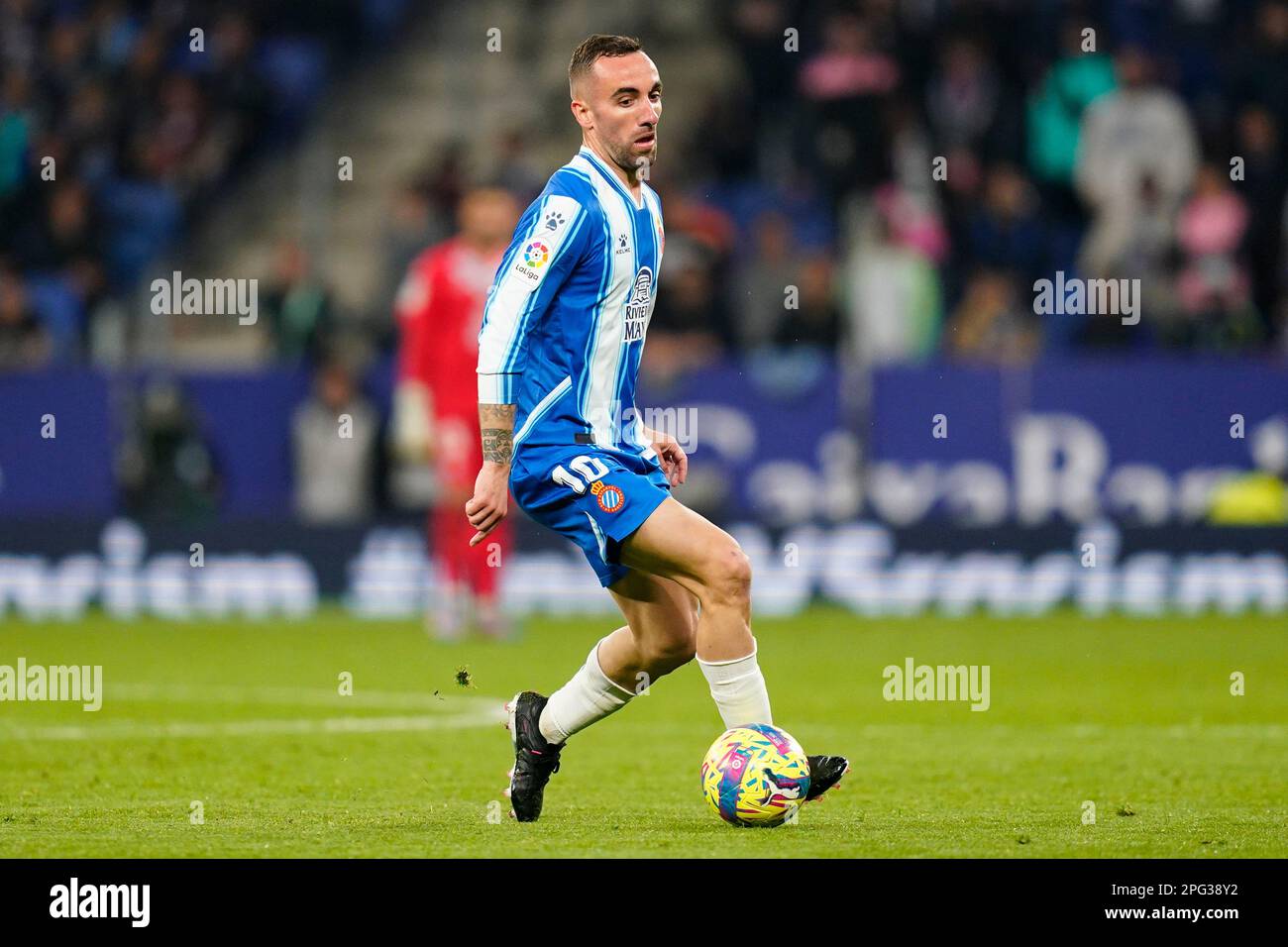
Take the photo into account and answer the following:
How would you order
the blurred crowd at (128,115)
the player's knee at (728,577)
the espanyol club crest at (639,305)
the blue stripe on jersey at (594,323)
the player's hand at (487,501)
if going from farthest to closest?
the blurred crowd at (128,115)
the espanyol club crest at (639,305)
the blue stripe on jersey at (594,323)
the player's knee at (728,577)
the player's hand at (487,501)

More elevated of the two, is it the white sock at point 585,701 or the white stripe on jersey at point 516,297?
the white stripe on jersey at point 516,297

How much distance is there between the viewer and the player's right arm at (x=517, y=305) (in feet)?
21.7

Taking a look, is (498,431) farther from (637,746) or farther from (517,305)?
(637,746)

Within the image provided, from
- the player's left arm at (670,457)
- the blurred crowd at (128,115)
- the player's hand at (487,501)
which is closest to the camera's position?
the player's hand at (487,501)

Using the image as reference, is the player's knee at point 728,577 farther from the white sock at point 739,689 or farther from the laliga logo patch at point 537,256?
the laliga logo patch at point 537,256

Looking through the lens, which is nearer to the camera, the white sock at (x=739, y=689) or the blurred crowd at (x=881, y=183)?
the white sock at (x=739, y=689)

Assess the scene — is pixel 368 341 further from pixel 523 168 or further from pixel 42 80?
pixel 42 80

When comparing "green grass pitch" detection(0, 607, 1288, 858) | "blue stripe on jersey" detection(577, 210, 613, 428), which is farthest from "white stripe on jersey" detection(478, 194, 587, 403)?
"green grass pitch" detection(0, 607, 1288, 858)

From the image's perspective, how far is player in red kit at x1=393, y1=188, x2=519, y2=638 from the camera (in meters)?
14.1

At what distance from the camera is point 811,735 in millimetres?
9609

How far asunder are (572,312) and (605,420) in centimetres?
36

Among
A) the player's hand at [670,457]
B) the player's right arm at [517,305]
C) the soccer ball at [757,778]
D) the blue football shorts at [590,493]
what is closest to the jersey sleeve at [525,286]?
the player's right arm at [517,305]

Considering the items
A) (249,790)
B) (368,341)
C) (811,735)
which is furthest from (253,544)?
(249,790)

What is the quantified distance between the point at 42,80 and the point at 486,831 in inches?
636
